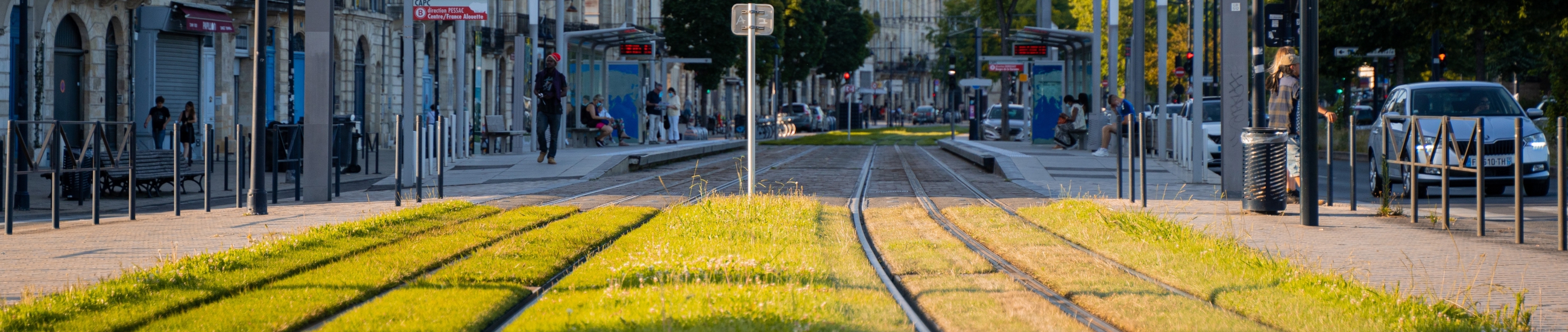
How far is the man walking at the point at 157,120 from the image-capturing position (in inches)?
1076

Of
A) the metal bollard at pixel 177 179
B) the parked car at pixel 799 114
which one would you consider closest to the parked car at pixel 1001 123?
the parked car at pixel 799 114

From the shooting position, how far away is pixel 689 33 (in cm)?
5528

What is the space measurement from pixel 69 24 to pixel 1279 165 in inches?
851

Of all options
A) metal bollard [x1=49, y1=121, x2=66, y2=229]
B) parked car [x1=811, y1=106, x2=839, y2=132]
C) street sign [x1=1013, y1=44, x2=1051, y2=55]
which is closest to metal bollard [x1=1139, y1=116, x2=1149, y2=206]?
metal bollard [x1=49, y1=121, x2=66, y2=229]

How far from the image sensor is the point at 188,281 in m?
6.66

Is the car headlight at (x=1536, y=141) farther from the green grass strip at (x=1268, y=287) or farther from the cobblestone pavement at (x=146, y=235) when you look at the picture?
the cobblestone pavement at (x=146, y=235)

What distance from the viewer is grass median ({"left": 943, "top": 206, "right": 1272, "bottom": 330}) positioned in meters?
5.59

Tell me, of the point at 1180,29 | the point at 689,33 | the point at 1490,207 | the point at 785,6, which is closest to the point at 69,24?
the point at 1490,207

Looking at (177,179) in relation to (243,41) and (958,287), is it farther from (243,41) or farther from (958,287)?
(243,41)

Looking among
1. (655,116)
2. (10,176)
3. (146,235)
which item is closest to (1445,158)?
(146,235)

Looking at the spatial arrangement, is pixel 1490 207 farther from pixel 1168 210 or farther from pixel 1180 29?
pixel 1180 29

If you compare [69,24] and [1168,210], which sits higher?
[69,24]

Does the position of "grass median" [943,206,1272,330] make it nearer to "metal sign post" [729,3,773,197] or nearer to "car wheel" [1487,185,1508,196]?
"metal sign post" [729,3,773,197]

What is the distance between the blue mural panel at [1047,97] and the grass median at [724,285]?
2510 centimetres
